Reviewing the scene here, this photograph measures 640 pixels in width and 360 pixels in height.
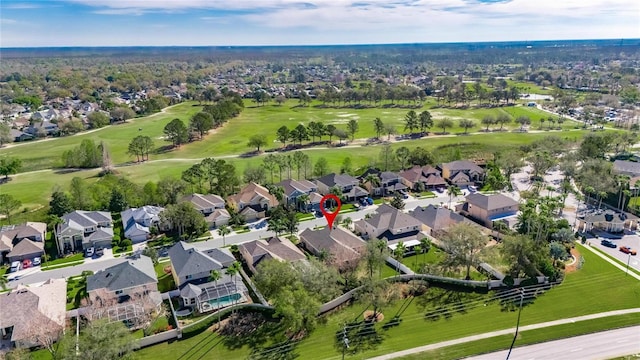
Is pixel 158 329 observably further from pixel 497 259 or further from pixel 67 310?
pixel 497 259

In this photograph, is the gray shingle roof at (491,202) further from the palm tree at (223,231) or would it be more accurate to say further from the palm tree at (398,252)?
the palm tree at (223,231)

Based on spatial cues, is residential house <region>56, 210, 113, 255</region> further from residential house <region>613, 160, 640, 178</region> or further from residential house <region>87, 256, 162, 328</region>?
residential house <region>613, 160, 640, 178</region>

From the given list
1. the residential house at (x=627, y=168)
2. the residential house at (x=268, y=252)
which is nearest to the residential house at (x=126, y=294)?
the residential house at (x=268, y=252)

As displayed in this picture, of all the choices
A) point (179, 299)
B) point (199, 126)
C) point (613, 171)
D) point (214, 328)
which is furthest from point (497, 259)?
point (199, 126)

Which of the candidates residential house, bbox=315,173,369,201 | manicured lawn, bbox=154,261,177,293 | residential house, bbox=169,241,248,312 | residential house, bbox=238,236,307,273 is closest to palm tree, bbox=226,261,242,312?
residential house, bbox=169,241,248,312

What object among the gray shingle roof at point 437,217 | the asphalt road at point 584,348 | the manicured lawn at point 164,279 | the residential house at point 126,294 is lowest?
the asphalt road at point 584,348

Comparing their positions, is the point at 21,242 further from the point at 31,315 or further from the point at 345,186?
the point at 345,186
